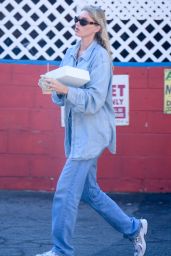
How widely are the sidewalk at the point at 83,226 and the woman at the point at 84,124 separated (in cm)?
57

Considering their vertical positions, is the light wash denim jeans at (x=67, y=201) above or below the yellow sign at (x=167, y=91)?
below

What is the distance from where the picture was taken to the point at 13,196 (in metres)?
7.09

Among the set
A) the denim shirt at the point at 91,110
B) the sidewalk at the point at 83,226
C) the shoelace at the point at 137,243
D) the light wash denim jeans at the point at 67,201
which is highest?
the denim shirt at the point at 91,110

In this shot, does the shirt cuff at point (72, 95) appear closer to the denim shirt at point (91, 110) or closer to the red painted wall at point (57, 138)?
the denim shirt at point (91, 110)

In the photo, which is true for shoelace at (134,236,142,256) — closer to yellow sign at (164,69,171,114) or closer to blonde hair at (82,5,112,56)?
blonde hair at (82,5,112,56)

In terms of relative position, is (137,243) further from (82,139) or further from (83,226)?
(83,226)

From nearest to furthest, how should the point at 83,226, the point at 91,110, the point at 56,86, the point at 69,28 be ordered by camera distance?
the point at 56,86 → the point at 91,110 → the point at 83,226 → the point at 69,28

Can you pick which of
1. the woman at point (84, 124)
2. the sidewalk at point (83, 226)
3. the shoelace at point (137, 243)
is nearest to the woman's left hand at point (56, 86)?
the woman at point (84, 124)

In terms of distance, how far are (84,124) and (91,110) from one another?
136 mm

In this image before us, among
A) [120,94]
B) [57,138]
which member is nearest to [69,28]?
[120,94]

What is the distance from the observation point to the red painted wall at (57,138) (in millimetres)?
7004

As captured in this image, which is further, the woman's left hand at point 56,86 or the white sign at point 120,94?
the white sign at point 120,94

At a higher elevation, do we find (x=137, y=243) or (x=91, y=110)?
(x=91, y=110)

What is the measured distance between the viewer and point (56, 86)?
4.63m
